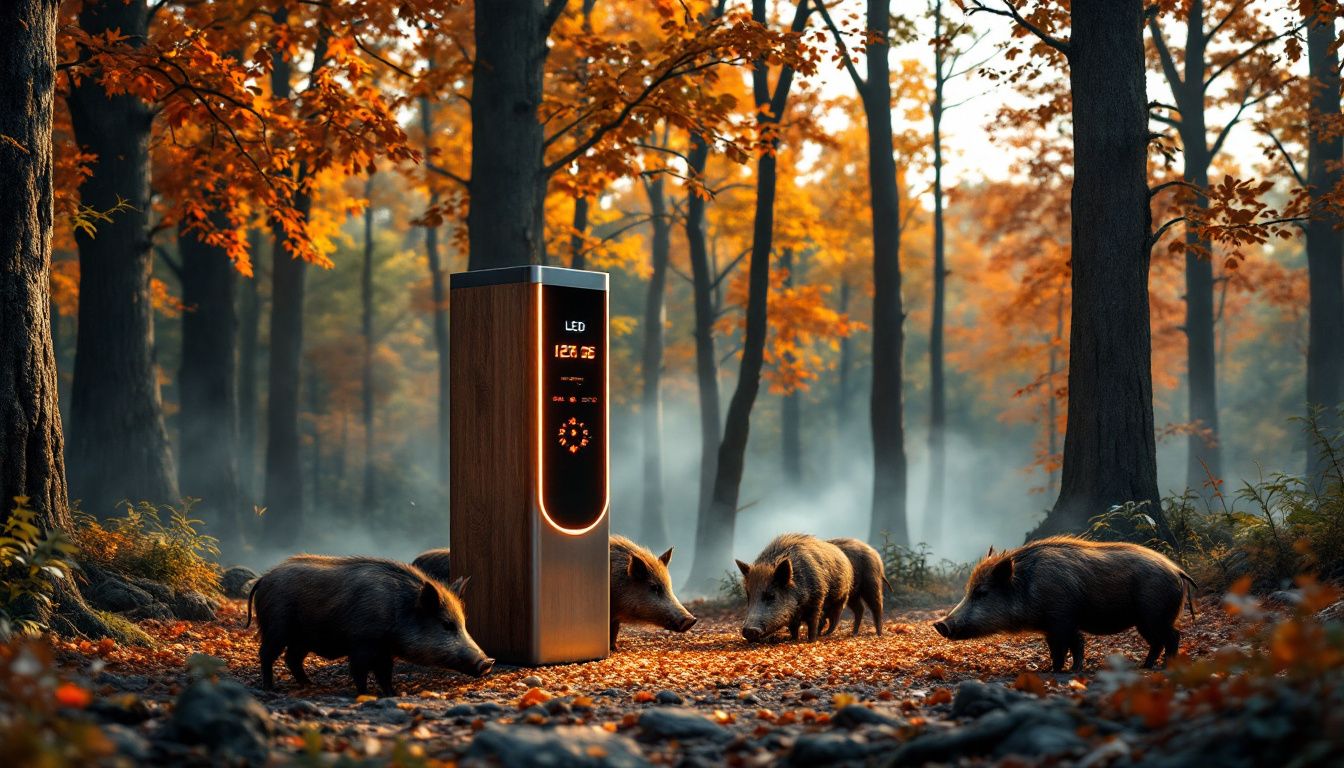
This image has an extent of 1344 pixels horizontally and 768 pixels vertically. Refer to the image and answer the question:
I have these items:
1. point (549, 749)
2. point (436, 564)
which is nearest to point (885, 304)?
point (436, 564)

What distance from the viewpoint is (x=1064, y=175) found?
82.0 feet

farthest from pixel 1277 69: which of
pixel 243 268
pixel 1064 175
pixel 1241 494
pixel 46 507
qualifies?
pixel 46 507

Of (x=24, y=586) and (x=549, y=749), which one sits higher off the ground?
(x=24, y=586)

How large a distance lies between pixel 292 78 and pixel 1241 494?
22.0m

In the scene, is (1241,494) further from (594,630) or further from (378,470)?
(378,470)

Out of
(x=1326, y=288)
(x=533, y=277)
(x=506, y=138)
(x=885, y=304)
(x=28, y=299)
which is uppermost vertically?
(x=506, y=138)

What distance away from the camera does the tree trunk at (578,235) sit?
2112cm

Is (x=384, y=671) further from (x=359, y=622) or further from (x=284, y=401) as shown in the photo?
(x=284, y=401)

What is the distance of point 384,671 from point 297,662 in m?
0.60

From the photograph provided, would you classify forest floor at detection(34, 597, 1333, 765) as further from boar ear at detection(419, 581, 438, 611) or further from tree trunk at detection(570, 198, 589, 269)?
tree trunk at detection(570, 198, 589, 269)

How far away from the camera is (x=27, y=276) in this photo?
315 inches

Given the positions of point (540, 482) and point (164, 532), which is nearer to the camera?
point (540, 482)

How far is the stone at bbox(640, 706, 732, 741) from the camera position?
5047mm

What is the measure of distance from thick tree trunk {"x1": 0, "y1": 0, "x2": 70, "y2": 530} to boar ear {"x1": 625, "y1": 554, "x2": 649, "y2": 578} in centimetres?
396
